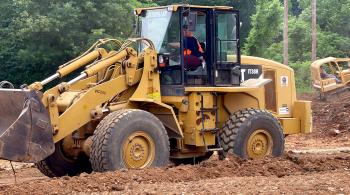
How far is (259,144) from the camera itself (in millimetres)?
12758

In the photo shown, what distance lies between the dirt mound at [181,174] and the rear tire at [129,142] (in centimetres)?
40

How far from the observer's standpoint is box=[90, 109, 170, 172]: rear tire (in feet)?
35.0

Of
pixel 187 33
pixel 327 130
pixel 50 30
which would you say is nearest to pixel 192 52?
pixel 187 33

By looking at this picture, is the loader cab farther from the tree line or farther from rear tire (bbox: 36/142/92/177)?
the tree line

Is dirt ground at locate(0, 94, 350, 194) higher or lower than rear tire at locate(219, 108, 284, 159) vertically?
lower

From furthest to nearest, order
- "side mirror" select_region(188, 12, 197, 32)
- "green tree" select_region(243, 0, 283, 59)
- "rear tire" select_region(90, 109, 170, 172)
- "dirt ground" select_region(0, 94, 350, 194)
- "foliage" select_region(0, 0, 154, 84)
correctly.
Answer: "green tree" select_region(243, 0, 283, 59), "foliage" select_region(0, 0, 154, 84), "side mirror" select_region(188, 12, 197, 32), "rear tire" select_region(90, 109, 170, 172), "dirt ground" select_region(0, 94, 350, 194)

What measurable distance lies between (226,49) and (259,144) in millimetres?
1790

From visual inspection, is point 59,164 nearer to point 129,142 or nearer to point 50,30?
point 129,142

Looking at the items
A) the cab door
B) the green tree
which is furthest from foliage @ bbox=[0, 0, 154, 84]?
the cab door

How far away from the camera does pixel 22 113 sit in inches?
404

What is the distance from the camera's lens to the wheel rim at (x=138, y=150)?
11.0 meters

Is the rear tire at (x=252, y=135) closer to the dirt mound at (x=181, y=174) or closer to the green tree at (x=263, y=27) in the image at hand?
the dirt mound at (x=181, y=174)

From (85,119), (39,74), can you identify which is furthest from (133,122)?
(39,74)

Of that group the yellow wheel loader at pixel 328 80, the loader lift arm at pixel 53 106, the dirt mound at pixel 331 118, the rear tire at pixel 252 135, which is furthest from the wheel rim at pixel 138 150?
the yellow wheel loader at pixel 328 80
